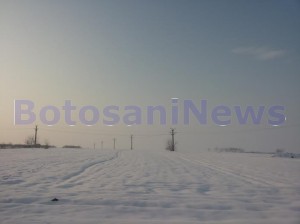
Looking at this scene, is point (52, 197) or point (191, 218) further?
point (52, 197)

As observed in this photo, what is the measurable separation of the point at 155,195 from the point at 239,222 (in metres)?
2.91

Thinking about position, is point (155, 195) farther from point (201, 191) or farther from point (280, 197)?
point (280, 197)

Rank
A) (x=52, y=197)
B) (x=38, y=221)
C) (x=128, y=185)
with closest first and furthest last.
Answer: (x=38, y=221), (x=52, y=197), (x=128, y=185)

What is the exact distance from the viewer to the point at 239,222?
6148 mm

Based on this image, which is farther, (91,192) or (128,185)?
(128,185)

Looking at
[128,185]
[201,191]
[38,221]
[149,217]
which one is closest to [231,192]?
[201,191]

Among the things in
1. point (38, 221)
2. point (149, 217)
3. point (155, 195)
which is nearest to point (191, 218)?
point (149, 217)

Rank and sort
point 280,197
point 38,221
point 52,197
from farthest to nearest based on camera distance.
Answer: point 280,197 → point 52,197 → point 38,221

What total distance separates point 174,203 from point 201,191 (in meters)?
2.26

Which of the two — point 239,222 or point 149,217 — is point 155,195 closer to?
point 149,217

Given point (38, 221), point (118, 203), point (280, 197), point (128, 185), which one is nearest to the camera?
point (38, 221)

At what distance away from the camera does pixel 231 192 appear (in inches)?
374

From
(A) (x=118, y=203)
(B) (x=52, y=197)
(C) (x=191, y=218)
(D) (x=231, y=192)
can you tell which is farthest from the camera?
(D) (x=231, y=192)

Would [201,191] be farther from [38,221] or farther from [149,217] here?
[38,221]
